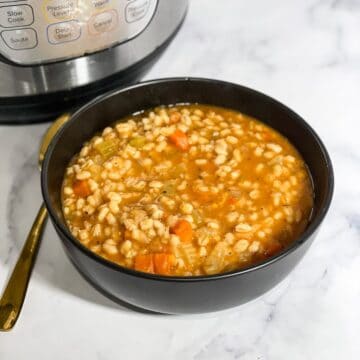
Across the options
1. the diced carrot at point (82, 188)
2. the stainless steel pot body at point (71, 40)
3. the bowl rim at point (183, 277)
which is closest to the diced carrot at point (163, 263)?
the bowl rim at point (183, 277)

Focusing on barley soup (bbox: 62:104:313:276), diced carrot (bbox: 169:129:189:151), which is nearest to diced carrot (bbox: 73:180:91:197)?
barley soup (bbox: 62:104:313:276)

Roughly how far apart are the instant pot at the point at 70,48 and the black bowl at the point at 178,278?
0.12 m

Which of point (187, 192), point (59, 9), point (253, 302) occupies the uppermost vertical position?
point (59, 9)

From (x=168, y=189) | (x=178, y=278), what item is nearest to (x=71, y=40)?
(x=168, y=189)

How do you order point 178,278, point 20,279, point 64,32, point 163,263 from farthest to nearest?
point 64,32, point 20,279, point 163,263, point 178,278

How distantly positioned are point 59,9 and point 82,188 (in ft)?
1.13

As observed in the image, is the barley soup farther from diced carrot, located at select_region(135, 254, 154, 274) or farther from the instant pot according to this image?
the instant pot

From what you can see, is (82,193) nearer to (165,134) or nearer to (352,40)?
(165,134)

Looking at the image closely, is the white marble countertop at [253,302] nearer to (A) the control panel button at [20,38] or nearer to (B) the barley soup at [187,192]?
(B) the barley soup at [187,192]

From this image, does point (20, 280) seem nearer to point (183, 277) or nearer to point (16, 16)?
point (183, 277)

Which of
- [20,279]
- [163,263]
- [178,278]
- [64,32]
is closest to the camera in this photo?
[178,278]

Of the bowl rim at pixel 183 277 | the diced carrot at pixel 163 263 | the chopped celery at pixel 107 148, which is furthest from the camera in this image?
the chopped celery at pixel 107 148

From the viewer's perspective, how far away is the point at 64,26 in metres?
1.28

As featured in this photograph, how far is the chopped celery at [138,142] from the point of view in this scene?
132cm
